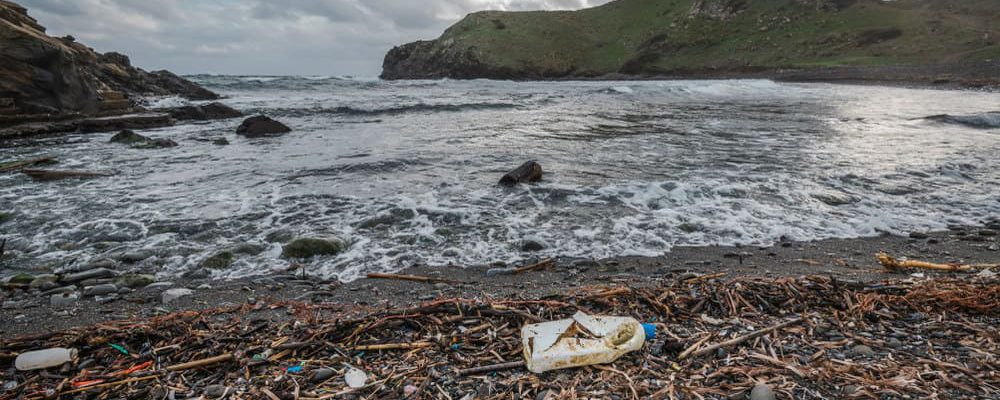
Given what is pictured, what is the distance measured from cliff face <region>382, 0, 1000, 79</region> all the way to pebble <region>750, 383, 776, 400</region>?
189 feet

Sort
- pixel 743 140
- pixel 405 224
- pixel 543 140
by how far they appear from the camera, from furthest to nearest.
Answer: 1. pixel 543 140
2. pixel 743 140
3. pixel 405 224

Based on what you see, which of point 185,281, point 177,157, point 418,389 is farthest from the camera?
point 177,157

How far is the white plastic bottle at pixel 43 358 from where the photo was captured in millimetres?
2746

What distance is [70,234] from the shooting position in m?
5.97

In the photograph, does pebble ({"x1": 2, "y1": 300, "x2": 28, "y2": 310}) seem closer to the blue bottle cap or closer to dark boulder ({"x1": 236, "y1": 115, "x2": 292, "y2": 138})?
the blue bottle cap

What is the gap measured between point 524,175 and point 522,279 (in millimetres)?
4062

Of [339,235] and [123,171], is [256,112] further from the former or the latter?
[339,235]

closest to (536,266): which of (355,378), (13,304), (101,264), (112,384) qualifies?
(355,378)

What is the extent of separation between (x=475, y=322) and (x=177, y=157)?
1192 centimetres

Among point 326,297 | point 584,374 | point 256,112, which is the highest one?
point 256,112

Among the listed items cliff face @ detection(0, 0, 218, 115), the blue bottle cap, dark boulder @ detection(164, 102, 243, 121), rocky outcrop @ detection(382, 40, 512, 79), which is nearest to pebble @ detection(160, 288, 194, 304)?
the blue bottle cap

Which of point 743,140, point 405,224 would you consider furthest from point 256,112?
point 743,140

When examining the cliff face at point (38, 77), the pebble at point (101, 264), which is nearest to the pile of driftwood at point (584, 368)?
the pebble at point (101, 264)

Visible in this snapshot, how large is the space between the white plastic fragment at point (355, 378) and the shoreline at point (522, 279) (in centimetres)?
128
